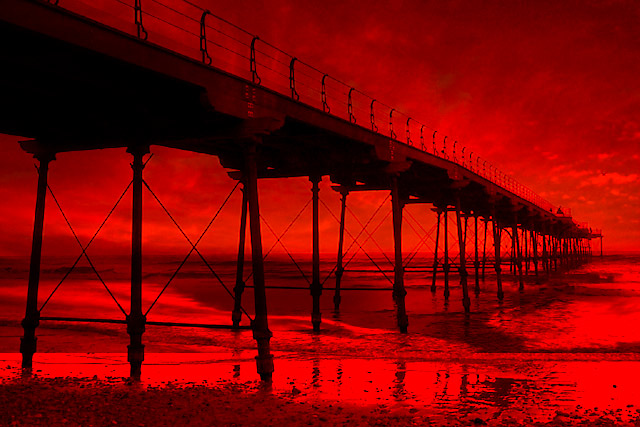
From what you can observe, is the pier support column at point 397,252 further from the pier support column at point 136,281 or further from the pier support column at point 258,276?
the pier support column at point 136,281

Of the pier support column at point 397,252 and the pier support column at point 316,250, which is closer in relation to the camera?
the pier support column at point 397,252

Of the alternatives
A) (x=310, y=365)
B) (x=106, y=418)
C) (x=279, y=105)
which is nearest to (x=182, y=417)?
(x=106, y=418)

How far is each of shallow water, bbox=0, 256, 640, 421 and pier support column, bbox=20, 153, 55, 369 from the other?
54cm

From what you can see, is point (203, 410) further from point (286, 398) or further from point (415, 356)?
point (415, 356)

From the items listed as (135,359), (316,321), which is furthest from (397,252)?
(135,359)

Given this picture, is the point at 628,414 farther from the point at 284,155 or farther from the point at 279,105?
the point at 284,155

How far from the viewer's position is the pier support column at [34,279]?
11.2m

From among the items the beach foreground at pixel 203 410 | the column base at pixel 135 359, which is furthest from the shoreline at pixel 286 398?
the column base at pixel 135 359

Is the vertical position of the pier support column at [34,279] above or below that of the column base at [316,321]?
→ above

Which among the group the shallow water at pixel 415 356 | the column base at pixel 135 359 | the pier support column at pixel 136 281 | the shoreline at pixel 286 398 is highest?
the pier support column at pixel 136 281

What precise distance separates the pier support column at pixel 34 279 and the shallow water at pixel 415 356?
1.77 ft

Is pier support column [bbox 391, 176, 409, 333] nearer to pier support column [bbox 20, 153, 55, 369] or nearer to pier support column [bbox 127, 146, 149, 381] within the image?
pier support column [bbox 127, 146, 149, 381]

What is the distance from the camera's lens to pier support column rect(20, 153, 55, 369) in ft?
36.8

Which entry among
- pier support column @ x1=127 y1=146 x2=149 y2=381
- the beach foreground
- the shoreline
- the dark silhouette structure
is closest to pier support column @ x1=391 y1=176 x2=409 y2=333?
the dark silhouette structure
